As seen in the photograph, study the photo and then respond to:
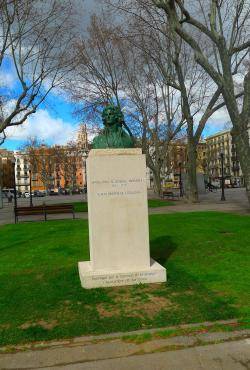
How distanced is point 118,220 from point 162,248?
3114 millimetres

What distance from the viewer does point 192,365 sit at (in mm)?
4168

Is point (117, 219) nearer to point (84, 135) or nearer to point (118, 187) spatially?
point (118, 187)

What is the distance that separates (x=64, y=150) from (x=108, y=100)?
229 ft

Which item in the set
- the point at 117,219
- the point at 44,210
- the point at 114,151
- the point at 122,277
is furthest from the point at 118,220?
the point at 44,210

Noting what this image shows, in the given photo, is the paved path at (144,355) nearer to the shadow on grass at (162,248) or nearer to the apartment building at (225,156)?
the shadow on grass at (162,248)

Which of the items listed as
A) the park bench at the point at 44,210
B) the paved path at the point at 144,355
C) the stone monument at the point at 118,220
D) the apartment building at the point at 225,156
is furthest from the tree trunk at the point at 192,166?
the apartment building at the point at 225,156

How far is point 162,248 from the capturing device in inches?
385

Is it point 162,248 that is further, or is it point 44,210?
point 44,210

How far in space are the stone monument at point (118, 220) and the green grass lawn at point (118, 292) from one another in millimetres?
255

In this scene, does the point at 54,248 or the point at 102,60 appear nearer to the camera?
the point at 54,248

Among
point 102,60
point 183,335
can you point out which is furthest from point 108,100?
point 183,335

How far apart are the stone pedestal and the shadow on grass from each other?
1497 millimetres

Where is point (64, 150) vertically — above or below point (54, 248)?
above

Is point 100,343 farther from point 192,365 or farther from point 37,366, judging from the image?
point 192,365
